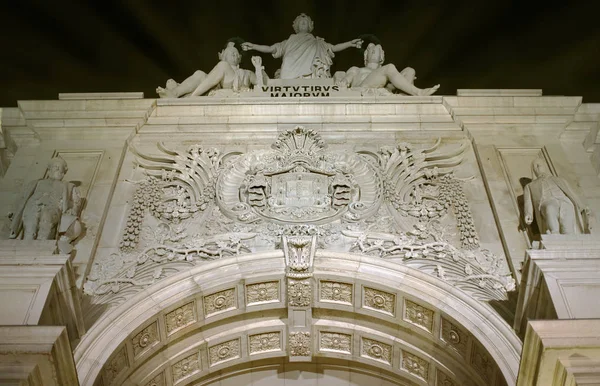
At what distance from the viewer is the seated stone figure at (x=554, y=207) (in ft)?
35.2

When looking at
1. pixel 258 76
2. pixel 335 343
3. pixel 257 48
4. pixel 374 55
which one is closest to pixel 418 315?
pixel 335 343

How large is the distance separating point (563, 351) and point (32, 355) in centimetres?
558

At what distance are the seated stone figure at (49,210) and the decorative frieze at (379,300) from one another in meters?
4.30

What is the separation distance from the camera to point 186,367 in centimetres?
1112

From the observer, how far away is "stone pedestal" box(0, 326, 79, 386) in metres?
7.95

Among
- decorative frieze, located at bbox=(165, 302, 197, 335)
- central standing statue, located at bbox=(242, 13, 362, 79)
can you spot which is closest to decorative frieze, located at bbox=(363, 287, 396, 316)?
decorative frieze, located at bbox=(165, 302, 197, 335)

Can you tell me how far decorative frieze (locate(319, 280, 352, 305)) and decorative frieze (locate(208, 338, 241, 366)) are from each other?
1.46m

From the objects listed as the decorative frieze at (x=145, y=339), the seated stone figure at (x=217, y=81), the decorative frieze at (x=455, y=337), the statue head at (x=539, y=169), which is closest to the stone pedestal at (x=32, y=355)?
the decorative frieze at (x=145, y=339)

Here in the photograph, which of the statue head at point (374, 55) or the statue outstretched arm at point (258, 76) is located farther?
the statue head at point (374, 55)

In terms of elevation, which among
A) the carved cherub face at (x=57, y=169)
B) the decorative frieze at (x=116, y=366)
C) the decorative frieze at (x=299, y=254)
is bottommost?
the decorative frieze at (x=116, y=366)

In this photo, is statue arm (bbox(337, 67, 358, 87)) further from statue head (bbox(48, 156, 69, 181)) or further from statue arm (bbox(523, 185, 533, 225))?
statue head (bbox(48, 156, 69, 181))

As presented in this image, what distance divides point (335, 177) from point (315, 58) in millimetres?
4136

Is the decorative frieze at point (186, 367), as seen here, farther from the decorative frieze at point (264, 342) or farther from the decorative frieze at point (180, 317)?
the decorative frieze at point (264, 342)

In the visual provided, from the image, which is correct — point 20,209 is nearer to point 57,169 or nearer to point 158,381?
point 57,169
